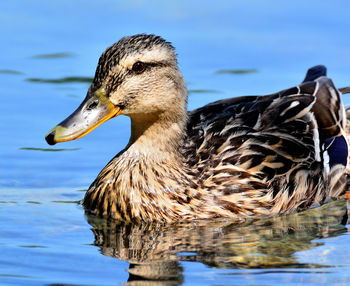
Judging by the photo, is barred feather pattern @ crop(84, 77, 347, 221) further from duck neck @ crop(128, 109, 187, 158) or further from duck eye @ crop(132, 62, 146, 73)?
duck eye @ crop(132, 62, 146, 73)

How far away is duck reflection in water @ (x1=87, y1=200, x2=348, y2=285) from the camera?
897 centimetres

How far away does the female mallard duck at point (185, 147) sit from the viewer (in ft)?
32.0

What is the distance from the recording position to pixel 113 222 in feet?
33.5

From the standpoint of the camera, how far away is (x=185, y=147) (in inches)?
417

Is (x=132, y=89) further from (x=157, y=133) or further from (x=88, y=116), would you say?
(x=157, y=133)

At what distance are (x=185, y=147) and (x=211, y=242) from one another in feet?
4.45

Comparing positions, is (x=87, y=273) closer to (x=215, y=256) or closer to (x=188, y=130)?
(x=215, y=256)

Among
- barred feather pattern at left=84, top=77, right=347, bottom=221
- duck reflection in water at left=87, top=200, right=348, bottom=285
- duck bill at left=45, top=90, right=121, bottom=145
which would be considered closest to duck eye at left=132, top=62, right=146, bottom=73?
duck bill at left=45, top=90, right=121, bottom=145

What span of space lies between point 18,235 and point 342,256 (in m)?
3.16

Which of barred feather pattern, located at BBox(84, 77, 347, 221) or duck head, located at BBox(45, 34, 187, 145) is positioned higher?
duck head, located at BBox(45, 34, 187, 145)

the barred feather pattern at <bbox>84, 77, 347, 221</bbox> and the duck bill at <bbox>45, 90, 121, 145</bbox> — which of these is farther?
the barred feather pattern at <bbox>84, 77, 347, 221</bbox>

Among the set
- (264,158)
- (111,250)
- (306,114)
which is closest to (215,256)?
(111,250)

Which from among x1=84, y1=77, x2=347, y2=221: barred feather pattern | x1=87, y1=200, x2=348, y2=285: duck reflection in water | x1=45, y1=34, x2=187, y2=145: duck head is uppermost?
x1=45, y1=34, x2=187, y2=145: duck head

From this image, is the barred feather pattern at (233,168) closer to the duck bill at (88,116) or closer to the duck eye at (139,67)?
the duck bill at (88,116)
